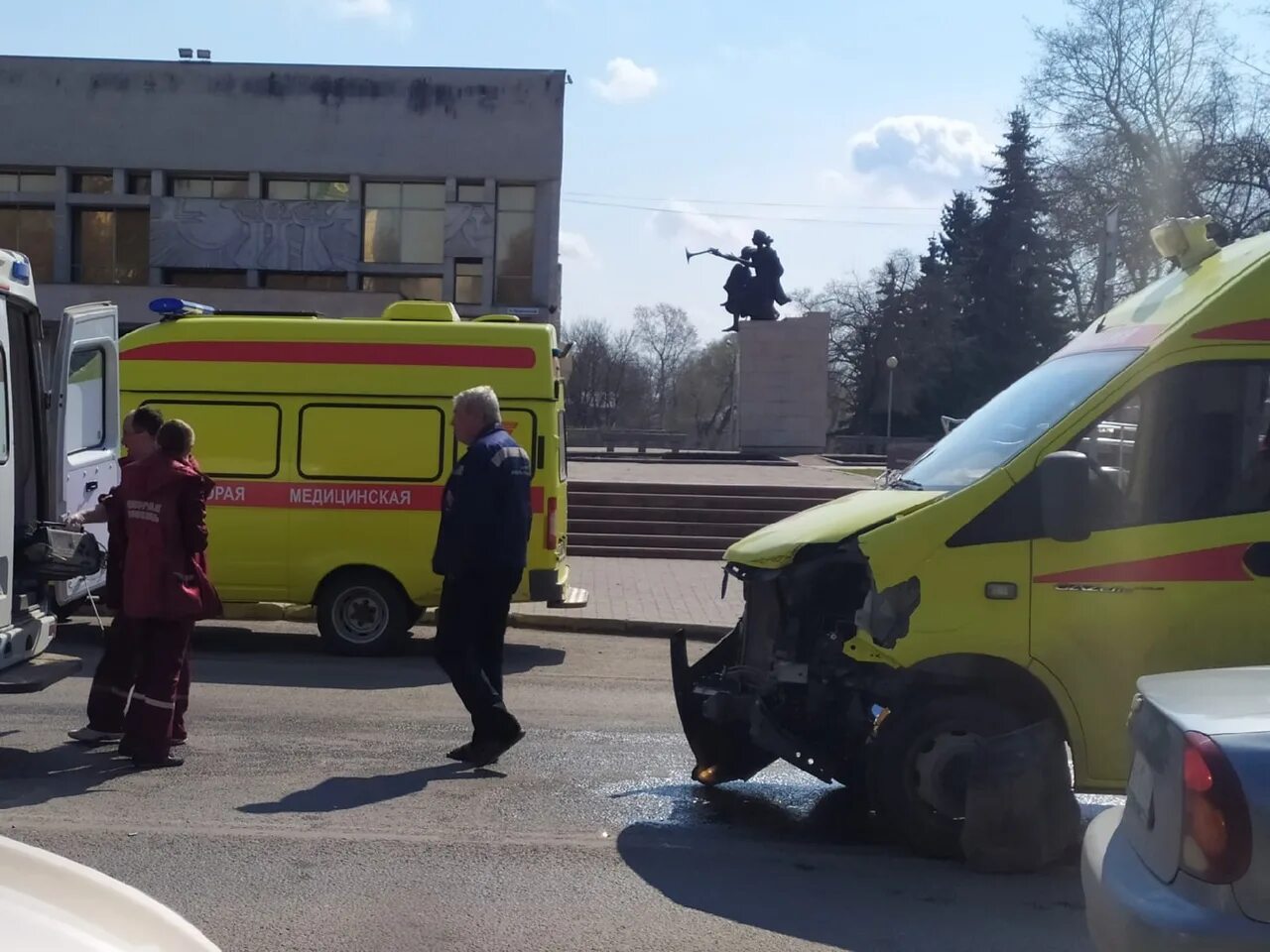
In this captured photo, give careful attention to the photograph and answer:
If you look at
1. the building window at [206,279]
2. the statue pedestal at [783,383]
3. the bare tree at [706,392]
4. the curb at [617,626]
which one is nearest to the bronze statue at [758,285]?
the statue pedestal at [783,383]

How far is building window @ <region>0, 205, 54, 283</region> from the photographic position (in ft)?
133

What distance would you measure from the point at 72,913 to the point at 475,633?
4.47 m

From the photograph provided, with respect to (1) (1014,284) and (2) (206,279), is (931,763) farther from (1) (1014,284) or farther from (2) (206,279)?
(1) (1014,284)

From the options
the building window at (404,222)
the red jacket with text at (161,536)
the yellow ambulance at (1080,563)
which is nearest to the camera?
the yellow ambulance at (1080,563)

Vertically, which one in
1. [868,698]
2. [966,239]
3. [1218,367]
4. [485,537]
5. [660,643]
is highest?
[966,239]

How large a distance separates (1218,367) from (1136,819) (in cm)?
246

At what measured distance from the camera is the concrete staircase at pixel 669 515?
19719mm

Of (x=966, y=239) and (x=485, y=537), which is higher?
(x=966, y=239)

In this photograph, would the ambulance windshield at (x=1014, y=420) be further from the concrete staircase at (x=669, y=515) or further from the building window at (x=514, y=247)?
the building window at (x=514, y=247)

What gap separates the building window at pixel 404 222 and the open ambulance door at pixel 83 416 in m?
31.2

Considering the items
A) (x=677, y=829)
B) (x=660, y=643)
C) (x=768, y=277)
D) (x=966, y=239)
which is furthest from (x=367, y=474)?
(x=966, y=239)

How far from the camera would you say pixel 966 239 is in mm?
63219

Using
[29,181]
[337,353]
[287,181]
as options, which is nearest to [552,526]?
[337,353]

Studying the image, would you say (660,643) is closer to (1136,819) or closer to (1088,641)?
(1088,641)
